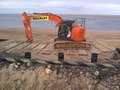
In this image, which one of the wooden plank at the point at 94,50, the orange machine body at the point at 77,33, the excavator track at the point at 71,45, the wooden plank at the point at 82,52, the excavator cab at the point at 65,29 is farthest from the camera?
the excavator cab at the point at 65,29

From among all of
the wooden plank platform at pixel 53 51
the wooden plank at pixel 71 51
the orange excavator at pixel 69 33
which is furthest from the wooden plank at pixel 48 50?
the wooden plank at pixel 71 51

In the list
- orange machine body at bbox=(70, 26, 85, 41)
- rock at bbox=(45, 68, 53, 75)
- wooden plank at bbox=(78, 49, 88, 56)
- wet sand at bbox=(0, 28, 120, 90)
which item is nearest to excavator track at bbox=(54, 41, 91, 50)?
wooden plank at bbox=(78, 49, 88, 56)

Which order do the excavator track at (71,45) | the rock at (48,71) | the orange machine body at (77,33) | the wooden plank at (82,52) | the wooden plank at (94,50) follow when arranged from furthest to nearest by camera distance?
the orange machine body at (77,33)
the excavator track at (71,45)
the wooden plank at (94,50)
the wooden plank at (82,52)
the rock at (48,71)

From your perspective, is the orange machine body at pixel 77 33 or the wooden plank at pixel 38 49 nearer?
the wooden plank at pixel 38 49

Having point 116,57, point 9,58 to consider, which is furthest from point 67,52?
point 9,58

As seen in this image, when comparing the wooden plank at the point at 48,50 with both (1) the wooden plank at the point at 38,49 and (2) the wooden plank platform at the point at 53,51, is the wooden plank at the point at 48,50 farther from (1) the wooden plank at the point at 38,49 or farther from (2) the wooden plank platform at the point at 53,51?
(1) the wooden plank at the point at 38,49

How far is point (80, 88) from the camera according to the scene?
1091cm

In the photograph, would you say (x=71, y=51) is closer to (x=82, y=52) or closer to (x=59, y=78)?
(x=82, y=52)

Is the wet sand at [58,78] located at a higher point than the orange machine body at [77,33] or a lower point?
lower

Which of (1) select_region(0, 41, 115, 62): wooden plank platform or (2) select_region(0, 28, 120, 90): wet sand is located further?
(1) select_region(0, 41, 115, 62): wooden plank platform

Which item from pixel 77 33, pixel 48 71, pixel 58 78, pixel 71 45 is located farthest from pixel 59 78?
pixel 77 33

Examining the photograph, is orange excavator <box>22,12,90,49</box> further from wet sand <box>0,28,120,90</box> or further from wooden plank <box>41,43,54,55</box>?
wet sand <box>0,28,120,90</box>

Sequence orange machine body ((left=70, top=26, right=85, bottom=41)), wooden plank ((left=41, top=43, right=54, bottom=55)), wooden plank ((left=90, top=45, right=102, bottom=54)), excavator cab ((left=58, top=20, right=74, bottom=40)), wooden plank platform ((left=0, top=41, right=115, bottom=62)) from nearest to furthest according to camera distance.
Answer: wooden plank platform ((left=0, top=41, right=115, bottom=62)) → wooden plank ((left=41, top=43, right=54, bottom=55)) → wooden plank ((left=90, top=45, right=102, bottom=54)) → orange machine body ((left=70, top=26, right=85, bottom=41)) → excavator cab ((left=58, top=20, right=74, bottom=40))

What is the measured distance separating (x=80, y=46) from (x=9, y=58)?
4.80 meters
